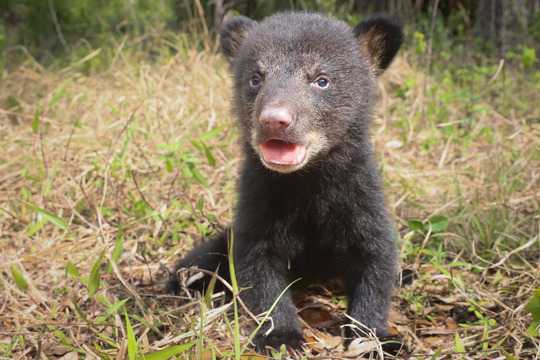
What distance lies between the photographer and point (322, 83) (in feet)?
9.01

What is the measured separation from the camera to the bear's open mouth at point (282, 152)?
8.27 feet

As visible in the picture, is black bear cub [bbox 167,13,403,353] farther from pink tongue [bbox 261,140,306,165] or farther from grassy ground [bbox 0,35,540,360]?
grassy ground [bbox 0,35,540,360]

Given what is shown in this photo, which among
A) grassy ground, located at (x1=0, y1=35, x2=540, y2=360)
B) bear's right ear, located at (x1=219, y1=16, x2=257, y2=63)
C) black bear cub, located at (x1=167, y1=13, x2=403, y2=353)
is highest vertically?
bear's right ear, located at (x1=219, y1=16, x2=257, y2=63)

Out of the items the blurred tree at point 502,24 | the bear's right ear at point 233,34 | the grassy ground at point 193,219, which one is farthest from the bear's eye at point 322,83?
the blurred tree at point 502,24

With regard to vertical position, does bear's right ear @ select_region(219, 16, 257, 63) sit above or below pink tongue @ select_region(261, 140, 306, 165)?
above

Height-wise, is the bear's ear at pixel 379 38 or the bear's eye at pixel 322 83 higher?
the bear's ear at pixel 379 38

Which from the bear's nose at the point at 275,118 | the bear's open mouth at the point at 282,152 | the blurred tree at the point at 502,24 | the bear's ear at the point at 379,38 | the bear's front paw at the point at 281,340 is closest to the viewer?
the bear's nose at the point at 275,118

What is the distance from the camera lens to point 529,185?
396 cm

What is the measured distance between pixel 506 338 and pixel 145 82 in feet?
16.0

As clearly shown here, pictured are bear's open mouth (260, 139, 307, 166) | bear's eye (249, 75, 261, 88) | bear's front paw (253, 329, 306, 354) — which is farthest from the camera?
bear's eye (249, 75, 261, 88)

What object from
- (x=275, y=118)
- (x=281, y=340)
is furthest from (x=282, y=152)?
(x=281, y=340)

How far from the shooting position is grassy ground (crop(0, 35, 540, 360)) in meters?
2.57

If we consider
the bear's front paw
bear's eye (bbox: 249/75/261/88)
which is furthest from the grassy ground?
bear's eye (bbox: 249/75/261/88)

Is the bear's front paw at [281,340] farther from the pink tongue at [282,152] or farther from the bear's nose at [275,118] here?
the bear's nose at [275,118]
